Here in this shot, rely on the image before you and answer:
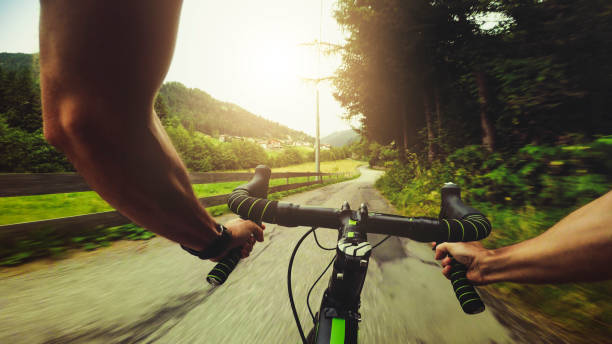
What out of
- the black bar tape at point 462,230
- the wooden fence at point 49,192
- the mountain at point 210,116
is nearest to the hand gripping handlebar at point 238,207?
the black bar tape at point 462,230

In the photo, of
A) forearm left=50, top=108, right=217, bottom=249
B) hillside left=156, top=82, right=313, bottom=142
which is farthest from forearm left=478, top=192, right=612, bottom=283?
hillside left=156, top=82, right=313, bottom=142

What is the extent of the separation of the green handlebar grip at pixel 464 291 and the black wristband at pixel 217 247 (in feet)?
3.08

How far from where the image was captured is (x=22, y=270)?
7.78 ft

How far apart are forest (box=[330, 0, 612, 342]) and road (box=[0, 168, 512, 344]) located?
89 centimetres

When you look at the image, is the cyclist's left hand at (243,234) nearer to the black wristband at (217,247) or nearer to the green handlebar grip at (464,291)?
the black wristband at (217,247)

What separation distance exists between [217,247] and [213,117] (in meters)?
129

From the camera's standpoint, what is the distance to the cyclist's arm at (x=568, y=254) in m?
0.71

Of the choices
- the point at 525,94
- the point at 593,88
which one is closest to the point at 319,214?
the point at 525,94

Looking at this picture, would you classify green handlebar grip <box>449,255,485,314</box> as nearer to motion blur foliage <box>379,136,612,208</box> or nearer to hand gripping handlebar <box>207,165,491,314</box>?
hand gripping handlebar <box>207,165,491,314</box>

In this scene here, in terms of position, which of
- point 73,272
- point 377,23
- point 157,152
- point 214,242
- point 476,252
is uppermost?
point 377,23

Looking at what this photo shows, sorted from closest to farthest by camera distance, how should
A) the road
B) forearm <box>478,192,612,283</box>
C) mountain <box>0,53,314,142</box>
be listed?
forearm <box>478,192,612,283</box>
the road
mountain <box>0,53,314,142</box>

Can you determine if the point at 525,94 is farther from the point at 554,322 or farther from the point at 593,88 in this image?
the point at 554,322

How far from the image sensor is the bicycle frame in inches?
29.0

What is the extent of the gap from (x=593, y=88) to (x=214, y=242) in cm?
605
